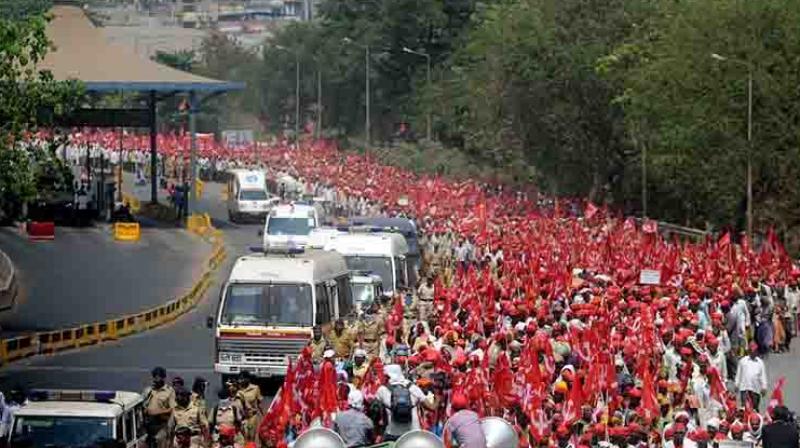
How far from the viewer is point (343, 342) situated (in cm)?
2734

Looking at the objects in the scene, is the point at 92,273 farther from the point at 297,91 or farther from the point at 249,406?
the point at 297,91

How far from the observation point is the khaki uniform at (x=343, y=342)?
2698 centimetres

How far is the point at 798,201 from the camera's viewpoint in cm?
5272

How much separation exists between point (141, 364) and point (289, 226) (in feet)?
60.9

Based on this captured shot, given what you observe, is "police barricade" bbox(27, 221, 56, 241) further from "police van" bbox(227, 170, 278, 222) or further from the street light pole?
the street light pole

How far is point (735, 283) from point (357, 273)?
20.9ft

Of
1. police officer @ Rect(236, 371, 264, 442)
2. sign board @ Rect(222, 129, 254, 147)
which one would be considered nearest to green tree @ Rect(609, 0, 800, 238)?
police officer @ Rect(236, 371, 264, 442)

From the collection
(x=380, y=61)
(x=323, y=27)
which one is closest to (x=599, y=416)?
(x=380, y=61)

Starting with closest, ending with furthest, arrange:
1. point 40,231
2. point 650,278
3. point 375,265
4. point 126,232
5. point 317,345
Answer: point 317,345, point 650,278, point 375,265, point 40,231, point 126,232

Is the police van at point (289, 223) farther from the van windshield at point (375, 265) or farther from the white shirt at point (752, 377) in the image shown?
the white shirt at point (752, 377)

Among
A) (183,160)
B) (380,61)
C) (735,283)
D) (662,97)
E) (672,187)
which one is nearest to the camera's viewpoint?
(735,283)

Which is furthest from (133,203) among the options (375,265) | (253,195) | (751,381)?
(751,381)

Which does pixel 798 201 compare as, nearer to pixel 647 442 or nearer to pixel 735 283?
pixel 735 283

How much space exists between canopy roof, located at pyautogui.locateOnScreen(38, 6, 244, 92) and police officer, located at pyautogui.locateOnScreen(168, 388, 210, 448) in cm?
4358
